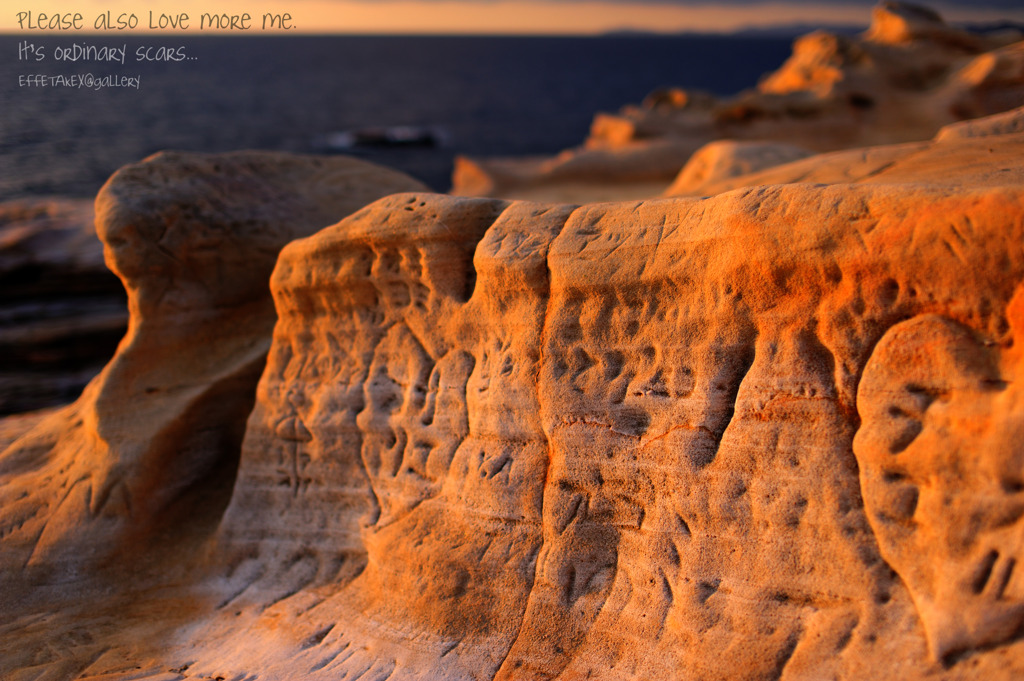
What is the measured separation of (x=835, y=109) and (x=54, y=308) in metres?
12.0

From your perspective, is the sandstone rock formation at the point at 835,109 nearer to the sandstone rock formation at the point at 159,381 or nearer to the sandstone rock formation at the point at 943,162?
the sandstone rock formation at the point at 943,162

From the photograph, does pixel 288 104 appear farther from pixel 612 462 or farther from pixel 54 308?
pixel 612 462

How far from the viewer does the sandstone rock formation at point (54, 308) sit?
9.02 meters

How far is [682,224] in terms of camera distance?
3.02 metres

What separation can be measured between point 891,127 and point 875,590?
10971 mm

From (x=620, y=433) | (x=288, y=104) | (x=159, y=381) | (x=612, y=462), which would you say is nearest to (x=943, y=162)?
(x=620, y=433)

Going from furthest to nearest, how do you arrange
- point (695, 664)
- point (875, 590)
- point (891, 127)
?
point (891, 127), point (695, 664), point (875, 590)

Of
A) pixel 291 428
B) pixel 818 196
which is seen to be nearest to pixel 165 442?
pixel 291 428

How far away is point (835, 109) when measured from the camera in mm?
11969

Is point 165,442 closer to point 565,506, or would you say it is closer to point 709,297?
point 565,506

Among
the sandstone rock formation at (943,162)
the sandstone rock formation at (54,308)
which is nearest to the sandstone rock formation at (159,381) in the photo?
the sandstone rock formation at (943,162)

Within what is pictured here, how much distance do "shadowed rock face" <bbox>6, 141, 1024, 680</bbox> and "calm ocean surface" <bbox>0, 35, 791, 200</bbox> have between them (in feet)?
17.1

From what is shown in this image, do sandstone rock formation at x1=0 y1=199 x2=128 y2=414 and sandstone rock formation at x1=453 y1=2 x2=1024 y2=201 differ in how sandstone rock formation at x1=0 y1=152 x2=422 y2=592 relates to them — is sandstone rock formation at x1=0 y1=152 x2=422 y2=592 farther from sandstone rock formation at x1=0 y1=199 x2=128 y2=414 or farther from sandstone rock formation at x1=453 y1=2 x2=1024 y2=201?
sandstone rock formation at x1=453 y1=2 x2=1024 y2=201

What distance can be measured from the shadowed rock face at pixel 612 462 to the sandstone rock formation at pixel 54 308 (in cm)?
529
